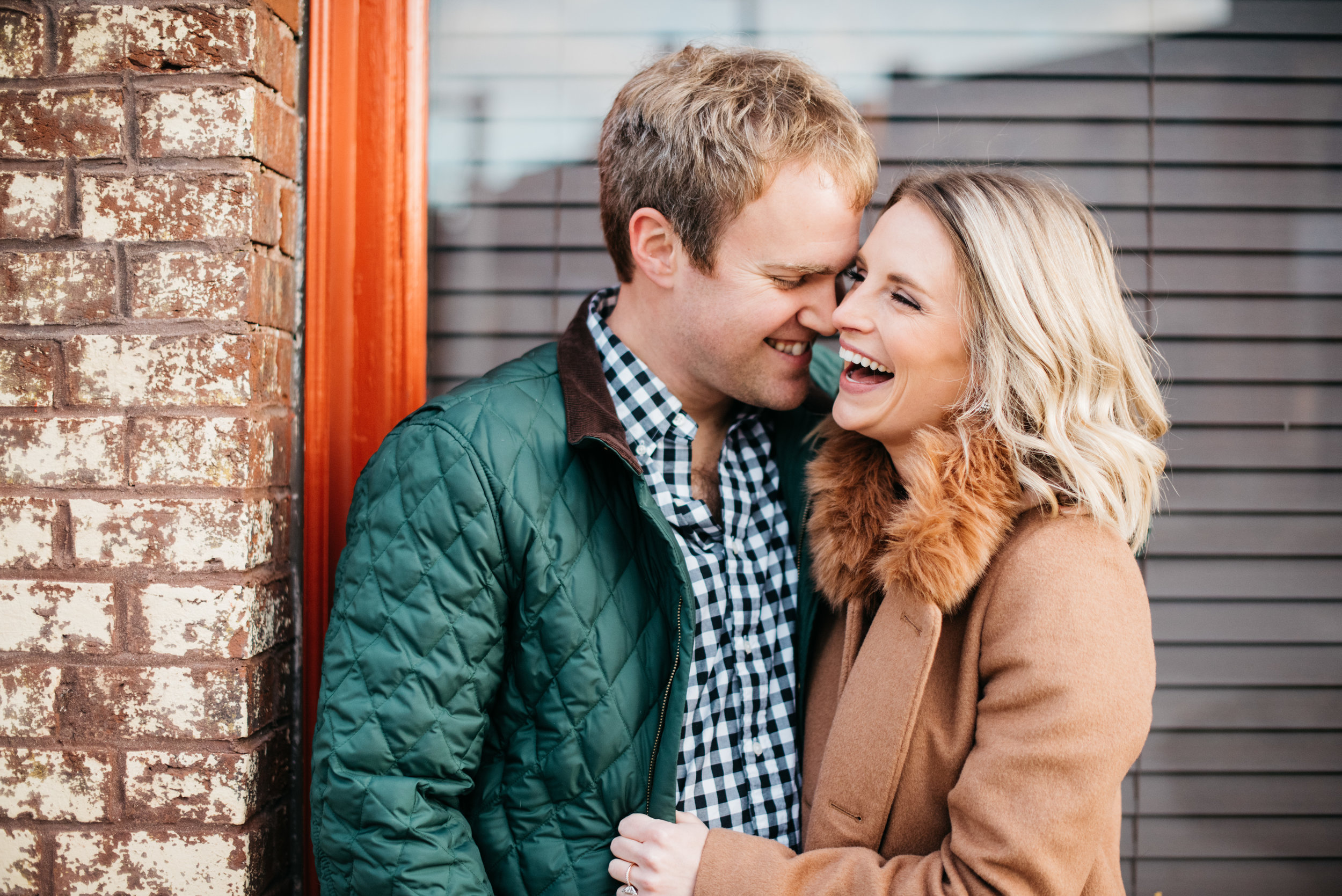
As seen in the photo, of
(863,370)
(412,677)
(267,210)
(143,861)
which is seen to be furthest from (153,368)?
(863,370)

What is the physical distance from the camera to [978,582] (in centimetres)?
146

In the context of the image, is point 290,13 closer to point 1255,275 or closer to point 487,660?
point 487,660

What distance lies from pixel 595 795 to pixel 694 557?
1.61ft

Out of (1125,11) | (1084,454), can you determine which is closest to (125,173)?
(1084,454)

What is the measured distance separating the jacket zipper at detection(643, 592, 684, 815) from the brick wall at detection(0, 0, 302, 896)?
0.75m

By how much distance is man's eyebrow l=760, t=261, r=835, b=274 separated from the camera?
172cm

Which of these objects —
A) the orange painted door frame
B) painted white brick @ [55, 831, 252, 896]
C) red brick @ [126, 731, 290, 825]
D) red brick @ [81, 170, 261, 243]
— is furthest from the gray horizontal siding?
painted white brick @ [55, 831, 252, 896]

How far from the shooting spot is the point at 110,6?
A: 1514 mm

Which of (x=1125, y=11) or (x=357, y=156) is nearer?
(x=357, y=156)

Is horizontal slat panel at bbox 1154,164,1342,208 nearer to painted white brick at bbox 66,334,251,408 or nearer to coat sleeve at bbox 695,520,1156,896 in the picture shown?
coat sleeve at bbox 695,520,1156,896

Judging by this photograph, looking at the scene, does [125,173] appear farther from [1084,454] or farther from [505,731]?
[1084,454]

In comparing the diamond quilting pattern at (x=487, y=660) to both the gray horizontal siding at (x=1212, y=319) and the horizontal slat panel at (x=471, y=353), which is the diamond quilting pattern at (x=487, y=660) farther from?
the gray horizontal siding at (x=1212, y=319)

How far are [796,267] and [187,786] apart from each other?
5.04 ft

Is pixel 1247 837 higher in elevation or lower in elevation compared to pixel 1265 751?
lower
